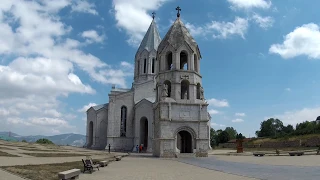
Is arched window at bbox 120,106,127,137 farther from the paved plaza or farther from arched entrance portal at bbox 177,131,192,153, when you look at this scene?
the paved plaza

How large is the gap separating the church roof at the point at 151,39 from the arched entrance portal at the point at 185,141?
68.7ft

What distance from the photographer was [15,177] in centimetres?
991

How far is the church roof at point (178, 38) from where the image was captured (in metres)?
29.1

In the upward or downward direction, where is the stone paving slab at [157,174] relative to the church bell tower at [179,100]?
downward

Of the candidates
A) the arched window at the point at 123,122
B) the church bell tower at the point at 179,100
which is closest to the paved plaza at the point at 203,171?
the church bell tower at the point at 179,100

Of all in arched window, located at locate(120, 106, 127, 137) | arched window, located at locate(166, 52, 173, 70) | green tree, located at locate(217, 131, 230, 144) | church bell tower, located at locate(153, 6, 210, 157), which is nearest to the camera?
church bell tower, located at locate(153, 6, 210, 157)

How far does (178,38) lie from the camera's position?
29.3 metres

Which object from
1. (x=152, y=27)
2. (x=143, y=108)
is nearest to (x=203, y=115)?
(x=143, y=108)

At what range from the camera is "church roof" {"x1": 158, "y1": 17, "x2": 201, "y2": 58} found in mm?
29094

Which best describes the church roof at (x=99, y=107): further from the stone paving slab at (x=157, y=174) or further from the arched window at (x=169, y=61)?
the stone paving slab at (x=157, y=174)

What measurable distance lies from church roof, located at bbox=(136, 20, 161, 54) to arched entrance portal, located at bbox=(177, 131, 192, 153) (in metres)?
20.9

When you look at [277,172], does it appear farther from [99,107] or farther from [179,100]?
[99,107]

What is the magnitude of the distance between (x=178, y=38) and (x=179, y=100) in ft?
21.4

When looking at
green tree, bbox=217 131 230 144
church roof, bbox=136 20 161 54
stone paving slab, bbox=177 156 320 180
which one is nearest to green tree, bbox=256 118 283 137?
green tree, bbox=217 131 230 144
